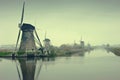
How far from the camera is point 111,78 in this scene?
1093 inches

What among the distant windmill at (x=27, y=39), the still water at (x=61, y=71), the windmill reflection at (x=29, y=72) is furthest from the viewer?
the distant windmill at (x=27, y=39)

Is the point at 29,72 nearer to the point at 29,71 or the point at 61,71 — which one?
the point at 29,71

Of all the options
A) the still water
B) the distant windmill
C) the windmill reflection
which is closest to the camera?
the still water

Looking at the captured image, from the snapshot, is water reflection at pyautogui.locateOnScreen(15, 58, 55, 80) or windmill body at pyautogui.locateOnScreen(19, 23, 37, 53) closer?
water reflection at pyautogui.locateOnScreen(15, 58, 55, 80)

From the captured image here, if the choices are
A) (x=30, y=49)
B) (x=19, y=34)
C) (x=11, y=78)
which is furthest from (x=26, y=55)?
(x=11, y=78)

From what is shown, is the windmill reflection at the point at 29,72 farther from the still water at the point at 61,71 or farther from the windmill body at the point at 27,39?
the windmill body at the point at 27,39

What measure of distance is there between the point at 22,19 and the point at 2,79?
45064 millimetres

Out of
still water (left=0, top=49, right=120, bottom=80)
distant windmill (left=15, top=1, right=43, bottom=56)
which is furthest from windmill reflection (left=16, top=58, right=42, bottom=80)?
distant windmill (left=15, top=1, right=43, bottom=56)

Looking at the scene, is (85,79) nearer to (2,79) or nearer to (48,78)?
(48,78)

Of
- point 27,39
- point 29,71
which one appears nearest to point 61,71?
point 29,71

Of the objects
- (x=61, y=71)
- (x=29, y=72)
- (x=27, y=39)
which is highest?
(x=27, y=39)

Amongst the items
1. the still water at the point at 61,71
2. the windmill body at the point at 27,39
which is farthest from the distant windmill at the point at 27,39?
the still water at the point at 61,71

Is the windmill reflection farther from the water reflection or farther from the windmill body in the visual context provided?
the windmill body

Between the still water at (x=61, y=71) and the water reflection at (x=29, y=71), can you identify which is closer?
the still water at (x=61, y=71)
